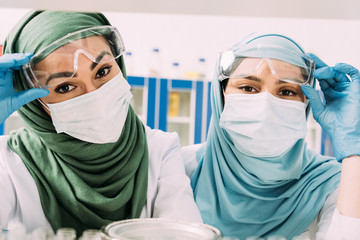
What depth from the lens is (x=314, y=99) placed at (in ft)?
4.33

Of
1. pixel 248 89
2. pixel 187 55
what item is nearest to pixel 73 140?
pixel 248 89

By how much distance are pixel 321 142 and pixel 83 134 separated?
11.7ft

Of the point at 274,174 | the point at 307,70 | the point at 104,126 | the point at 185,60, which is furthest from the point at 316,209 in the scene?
the point at 185,60

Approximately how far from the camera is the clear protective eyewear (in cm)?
127

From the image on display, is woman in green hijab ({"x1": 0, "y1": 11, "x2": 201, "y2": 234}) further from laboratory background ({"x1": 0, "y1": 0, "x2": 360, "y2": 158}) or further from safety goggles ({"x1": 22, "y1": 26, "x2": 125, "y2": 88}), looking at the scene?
laboratory background ({"x1": 0, "y1": 0, "x2": 360, "y2": 158})

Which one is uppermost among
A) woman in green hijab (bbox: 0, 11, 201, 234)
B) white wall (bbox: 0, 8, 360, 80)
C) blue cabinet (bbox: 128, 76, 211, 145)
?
woman in green hijab (bbox: 0, 11, 201, 234)

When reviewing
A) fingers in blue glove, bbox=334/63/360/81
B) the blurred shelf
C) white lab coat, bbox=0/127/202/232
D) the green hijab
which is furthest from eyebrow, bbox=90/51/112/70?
the blurred shelf

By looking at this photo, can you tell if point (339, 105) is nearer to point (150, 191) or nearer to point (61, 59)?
point (150, 191)

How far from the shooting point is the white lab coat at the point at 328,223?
104 centimetres

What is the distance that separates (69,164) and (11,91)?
0.30 m

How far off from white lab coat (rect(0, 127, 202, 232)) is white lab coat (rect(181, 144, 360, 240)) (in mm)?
231

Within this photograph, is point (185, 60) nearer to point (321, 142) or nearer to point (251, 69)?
point (321, 142)

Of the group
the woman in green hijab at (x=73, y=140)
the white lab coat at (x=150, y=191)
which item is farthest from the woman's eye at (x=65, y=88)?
the white lab coat at (x=150, y=191)

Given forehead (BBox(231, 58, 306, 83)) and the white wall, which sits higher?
forehead (BBox(231, 58, 306, 83))
